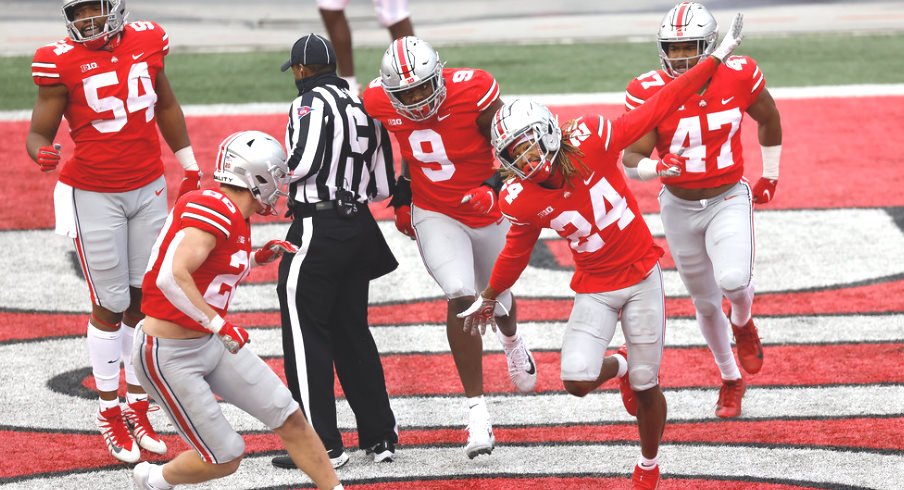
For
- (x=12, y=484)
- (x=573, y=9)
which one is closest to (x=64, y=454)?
(x=12, y=484)

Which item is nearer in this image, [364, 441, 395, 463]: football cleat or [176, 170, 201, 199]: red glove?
[364, 441, 395, 463]: football cleat

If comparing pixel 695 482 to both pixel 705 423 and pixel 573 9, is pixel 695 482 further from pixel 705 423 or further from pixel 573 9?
pixel 573 9

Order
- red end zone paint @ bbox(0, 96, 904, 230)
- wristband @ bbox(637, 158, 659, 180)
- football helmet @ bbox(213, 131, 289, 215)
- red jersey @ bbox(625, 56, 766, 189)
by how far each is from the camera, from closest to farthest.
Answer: football helmet @ bbox(213, 131, 289, 215), wristband @ bbox(637, 158, 659, 180), red jersey @ bbox(625, 56, 766, 189), red end zone paint @ bbox(0, 96, 904, 230)

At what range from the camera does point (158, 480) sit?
191 inches

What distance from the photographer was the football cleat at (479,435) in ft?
18.0

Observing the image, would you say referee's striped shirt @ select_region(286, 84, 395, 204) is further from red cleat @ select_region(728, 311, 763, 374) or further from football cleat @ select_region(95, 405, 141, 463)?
red cleat @ select_region(728, 311, 763, 374)

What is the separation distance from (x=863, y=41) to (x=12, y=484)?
10.9 m

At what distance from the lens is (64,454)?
5.68 meters

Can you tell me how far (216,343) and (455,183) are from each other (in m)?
1.50

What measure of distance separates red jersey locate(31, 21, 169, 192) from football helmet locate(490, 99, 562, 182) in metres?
1.86

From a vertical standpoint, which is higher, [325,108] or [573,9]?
[325,108]

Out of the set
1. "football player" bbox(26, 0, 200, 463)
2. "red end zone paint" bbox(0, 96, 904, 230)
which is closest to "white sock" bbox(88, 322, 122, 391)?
"football player" bbox(26, 0, 200, 463)

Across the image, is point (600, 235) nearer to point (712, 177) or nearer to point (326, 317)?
point (712, 177)

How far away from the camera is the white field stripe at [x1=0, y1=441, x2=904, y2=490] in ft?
17.3
